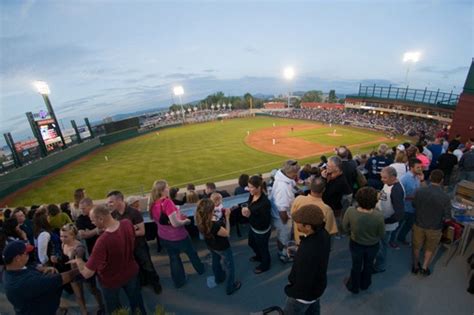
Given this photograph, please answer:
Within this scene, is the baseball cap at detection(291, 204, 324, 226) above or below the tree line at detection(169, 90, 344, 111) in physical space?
above

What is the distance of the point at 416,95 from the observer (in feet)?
127

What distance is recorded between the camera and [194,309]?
373 cm

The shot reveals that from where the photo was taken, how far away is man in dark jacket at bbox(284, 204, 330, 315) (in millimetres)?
2168

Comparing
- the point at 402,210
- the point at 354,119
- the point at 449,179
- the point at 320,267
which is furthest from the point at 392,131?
the point at 320,267

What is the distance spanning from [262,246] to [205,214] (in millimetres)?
1561

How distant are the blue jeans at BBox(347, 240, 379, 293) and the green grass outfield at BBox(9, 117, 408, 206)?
41.4 feet

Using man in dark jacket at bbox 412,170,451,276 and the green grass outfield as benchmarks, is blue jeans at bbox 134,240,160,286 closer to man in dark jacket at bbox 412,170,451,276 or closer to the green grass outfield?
man in dark jacket at bbox 412,170,451,276

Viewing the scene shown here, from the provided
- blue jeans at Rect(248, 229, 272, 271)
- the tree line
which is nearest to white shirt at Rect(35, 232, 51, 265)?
blue jeans at Rect(248, 229, 272, 271)

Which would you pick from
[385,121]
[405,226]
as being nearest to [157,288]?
[405,226]

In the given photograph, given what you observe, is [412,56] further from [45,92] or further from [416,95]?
[45,92]

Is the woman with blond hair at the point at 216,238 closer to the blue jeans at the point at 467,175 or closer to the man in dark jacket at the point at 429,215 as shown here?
the man in dark jacket at the point at 429,215

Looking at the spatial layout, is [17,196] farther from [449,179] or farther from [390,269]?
[449,179]

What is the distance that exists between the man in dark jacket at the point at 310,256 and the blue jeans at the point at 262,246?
1607 millimetres

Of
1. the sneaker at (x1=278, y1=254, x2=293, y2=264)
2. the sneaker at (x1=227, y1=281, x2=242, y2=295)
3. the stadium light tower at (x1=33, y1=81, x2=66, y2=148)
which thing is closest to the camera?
the sneaker at (x1=227, y1=281, x2=242, y2=295)
